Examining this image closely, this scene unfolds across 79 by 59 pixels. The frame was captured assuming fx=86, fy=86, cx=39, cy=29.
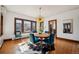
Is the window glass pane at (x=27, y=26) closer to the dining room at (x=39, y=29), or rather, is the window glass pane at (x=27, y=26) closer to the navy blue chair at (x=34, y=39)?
the dining room at (x=39, y=29)

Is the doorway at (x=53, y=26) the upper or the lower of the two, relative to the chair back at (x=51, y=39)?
upper

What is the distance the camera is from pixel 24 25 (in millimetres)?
1892

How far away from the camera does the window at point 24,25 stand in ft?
6.03

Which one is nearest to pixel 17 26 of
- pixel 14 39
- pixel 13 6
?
pixel 14 39

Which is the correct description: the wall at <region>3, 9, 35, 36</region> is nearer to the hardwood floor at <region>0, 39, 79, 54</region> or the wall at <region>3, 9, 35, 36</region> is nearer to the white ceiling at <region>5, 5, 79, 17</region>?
the white ceiling at <region>5, 5, 79, 17</region>

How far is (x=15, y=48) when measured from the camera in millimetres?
Result: 1795

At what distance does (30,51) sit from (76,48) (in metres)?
0.96

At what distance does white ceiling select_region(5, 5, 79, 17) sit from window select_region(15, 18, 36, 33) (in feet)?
0.56

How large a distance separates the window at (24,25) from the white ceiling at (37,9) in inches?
6.7

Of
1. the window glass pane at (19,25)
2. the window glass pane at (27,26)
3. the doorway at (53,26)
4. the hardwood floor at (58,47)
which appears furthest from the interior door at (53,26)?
the window glass pane at (19,25)

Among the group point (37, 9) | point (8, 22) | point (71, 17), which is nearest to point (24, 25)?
point (8, 22)

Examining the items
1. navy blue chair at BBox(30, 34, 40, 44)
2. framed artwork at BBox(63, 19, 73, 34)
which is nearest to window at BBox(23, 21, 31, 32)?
navy blue chair at BBox(30, 34, 40, 44)

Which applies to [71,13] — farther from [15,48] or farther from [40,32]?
[15,48]
